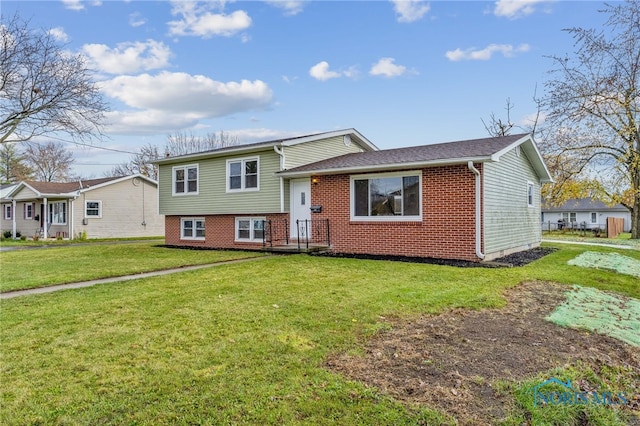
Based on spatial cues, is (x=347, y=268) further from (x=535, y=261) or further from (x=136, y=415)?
(x=136, y=415)

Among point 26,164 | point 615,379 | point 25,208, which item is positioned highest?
point 26,164

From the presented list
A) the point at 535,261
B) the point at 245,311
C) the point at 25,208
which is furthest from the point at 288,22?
the point at 25,208

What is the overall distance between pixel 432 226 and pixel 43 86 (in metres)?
17.0

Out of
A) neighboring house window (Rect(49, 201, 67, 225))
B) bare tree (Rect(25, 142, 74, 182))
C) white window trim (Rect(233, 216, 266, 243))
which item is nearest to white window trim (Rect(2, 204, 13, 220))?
neighboring house window (Rect(49, 201, 67, 225))

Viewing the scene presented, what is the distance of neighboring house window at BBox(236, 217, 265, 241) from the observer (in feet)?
48.3

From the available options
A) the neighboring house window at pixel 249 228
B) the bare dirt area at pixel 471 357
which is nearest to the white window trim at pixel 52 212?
the neighboring house window at pixel 249 228

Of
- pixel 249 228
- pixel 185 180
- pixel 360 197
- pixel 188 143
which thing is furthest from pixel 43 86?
pixel 188 143

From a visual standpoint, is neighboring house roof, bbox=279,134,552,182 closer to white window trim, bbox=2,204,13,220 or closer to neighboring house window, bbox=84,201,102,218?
neighboring house window, bbox=84,201,102,218

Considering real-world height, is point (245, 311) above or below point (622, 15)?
below

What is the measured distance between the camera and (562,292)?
6.95 meters

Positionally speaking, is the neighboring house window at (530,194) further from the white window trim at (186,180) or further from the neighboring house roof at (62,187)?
the neighboring house roof at (62,187)

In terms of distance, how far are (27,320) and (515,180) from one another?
1311 cm

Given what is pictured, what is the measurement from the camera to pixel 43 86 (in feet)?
55.6

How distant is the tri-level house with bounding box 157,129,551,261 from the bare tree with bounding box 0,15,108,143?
4.46 m
